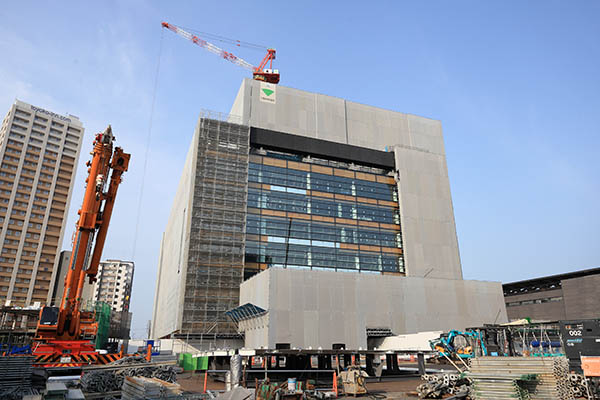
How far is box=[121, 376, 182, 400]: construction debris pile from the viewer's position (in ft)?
55.6

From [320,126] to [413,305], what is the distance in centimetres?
3463

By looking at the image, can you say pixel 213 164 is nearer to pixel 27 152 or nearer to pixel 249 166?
pixel 249 166

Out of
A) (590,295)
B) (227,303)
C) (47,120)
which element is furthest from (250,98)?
(47,120)

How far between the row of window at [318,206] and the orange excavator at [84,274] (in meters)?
32.3

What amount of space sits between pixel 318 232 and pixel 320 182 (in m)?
8.92

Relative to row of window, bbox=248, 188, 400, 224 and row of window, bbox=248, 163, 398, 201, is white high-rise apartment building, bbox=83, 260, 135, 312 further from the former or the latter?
row of window, bbox=248, 188, 400, 224

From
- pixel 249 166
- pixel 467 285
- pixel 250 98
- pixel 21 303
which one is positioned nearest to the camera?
pixel 467 285

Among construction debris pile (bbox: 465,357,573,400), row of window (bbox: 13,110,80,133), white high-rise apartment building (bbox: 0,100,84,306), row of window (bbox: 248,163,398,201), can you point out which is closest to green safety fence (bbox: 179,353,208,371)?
construction debris pile (bbox: 465,357,573,400)

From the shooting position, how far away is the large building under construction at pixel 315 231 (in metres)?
50.5

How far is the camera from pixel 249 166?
212ft

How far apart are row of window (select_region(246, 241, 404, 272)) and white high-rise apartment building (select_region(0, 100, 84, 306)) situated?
6145 centimetres

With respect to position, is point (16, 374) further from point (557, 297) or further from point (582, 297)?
point (557, 297)

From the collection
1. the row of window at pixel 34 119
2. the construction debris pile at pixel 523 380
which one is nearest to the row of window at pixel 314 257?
the construction debris pile at pixel 523 380

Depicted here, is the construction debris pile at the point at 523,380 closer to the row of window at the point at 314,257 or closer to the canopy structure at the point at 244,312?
the canopy structure at the point at 244,312
